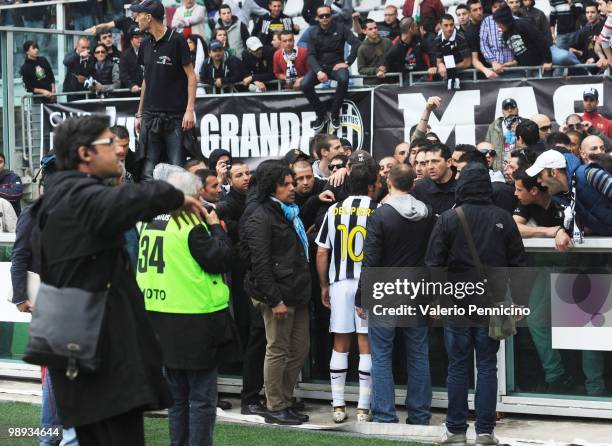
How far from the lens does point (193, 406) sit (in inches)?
263

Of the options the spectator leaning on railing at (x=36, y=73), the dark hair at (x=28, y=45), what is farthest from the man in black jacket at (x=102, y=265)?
the dark hair at (x=28, y=45)

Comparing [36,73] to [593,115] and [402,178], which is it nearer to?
[593,115]

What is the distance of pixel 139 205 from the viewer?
4.61 meters

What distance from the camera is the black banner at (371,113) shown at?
1309 centimetres

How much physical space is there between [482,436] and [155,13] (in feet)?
16.1

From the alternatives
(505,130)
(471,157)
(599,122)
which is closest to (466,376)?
(471,157)

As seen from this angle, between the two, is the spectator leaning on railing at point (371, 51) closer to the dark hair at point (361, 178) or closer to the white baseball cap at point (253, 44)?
the white baseball cap at point (253, 44)

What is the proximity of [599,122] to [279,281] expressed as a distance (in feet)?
17.3

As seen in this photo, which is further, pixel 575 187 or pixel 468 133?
pixel 468 133

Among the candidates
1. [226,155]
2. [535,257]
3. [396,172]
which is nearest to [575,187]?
[535,257]

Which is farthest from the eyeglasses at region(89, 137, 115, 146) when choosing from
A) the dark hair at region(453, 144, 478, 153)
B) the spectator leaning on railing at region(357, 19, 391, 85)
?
the spectator leaning on railing at region(357, 19, 391, 85)

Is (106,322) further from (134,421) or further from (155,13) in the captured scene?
(155,13)

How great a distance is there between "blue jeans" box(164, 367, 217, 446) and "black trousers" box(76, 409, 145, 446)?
1.76m

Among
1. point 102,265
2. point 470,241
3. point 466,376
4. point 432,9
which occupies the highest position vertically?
point 432,9
